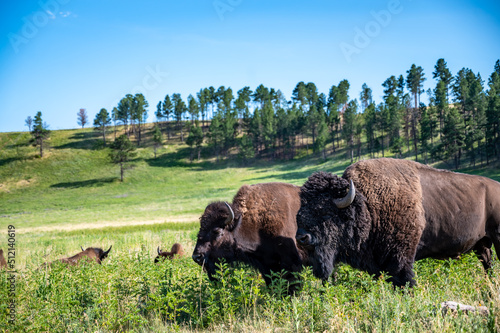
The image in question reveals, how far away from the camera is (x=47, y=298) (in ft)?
19.8

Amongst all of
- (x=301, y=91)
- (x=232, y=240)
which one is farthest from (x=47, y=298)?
(x=301, y=91)

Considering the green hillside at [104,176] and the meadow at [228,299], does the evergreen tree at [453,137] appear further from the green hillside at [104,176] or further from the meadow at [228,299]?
the meadow at [228,299]

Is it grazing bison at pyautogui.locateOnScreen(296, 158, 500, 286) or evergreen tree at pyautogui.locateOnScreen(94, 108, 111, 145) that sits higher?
evergreen tree at pyautogui.locateOnScreen(94, 108, 111, 145)

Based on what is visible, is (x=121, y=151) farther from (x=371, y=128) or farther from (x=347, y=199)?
(x=347, y=199)

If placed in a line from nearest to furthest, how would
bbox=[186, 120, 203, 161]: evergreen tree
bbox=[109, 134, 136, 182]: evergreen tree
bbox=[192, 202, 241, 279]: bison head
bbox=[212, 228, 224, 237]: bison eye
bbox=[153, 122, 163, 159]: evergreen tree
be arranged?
bbox=[192, 202, 241, 279]: bison head
bbox=[212, 228, 224, 237]: bison eye
bbox=[109, 134, 136, 182]: evergreen tree
bbox=[186, 120, 203, 161]: evergreen tree
bbox=[153, 122, 163, 159]: evergreen tree

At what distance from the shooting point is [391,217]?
5324 mm

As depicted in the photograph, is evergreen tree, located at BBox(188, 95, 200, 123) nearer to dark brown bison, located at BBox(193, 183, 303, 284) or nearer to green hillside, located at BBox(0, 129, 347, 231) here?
green hillside, located at BBox(0, 129, 347, 231)

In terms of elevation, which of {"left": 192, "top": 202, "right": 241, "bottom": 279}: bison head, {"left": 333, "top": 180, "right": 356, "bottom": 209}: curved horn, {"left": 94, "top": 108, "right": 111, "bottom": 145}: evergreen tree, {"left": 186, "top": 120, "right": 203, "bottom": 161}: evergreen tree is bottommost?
{"left": 192, "top": 202, "right": 241, "bottom": 279}: bison head

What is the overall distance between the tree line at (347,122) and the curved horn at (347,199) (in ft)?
223

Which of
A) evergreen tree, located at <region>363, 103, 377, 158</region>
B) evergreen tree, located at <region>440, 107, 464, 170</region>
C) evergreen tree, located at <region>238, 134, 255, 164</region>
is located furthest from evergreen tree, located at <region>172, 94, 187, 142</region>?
evergreen tree, located at <region>440, 107, 464, 170</region>

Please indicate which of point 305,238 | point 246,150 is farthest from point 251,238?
point 246,150

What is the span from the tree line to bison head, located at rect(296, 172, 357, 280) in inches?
2672

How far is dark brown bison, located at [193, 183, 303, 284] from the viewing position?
651cm

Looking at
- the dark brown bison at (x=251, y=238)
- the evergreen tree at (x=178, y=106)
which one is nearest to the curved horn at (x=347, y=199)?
the dark brown bison at (x=251, y=238)
